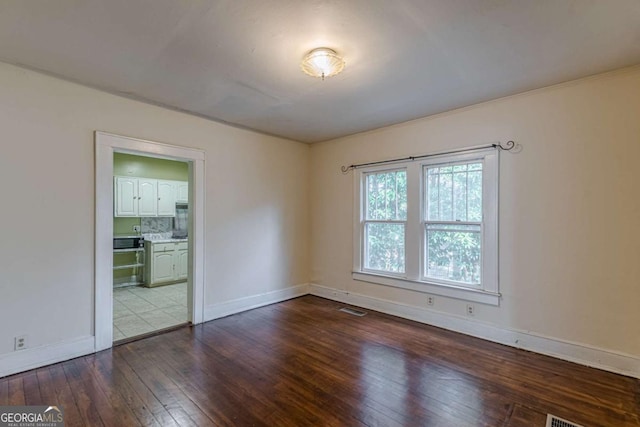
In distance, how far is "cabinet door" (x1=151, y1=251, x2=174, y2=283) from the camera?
5727 mm

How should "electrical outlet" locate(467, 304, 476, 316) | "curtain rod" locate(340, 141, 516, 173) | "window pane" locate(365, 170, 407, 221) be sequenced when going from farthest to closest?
"window pane" locate(365, 170, 407, 221) → "electrical outlet" locate(467, 304, 476, 316) → "curtain rod" locate(340, 141, 516, 173)

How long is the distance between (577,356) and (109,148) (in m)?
5.01

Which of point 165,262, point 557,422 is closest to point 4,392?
point 165,262

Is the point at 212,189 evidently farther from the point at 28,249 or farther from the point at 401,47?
the point at 401,47

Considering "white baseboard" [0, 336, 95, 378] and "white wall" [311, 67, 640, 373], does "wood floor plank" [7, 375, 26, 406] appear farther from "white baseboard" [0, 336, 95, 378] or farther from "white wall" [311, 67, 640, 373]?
"white wall" [311, 67, 640, 373]

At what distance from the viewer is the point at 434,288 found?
3830 mm

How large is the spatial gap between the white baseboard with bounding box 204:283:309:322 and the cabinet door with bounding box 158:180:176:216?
10.3 feet

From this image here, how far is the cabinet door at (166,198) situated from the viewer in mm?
6293

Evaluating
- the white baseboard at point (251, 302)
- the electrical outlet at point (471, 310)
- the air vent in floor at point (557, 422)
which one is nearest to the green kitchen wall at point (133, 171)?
the white baseboard at point (251, 302)

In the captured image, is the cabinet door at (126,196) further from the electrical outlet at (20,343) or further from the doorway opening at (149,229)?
the electrical outlet at (20,343)

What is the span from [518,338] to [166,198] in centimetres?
639

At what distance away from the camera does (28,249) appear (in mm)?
2701

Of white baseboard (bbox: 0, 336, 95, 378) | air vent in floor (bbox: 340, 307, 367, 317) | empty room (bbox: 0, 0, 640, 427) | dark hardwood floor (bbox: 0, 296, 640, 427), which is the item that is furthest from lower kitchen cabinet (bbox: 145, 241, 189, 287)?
air vent in floor (bbox: 340, 307, 367, 317)

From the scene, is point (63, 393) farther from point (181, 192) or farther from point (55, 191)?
point (181, 192)
